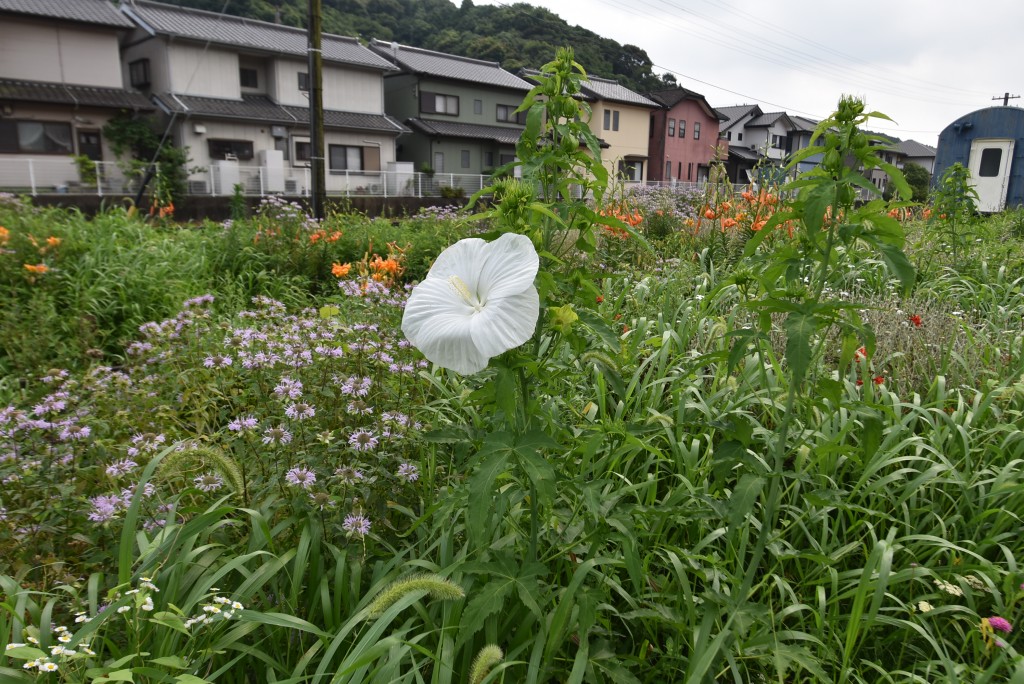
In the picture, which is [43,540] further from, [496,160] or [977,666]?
[496,160]

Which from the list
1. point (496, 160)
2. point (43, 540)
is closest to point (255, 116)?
point (496, 160)

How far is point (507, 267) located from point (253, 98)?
24610 millimetres

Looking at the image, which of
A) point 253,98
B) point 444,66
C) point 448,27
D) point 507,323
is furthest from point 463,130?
point 507,323

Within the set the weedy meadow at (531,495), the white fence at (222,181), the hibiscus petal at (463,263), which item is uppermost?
the white fence at (222,181)

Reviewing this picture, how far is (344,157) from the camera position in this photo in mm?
23500

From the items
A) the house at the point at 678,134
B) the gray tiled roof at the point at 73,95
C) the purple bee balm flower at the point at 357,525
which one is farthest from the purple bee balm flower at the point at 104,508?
the house at the point at 678,134

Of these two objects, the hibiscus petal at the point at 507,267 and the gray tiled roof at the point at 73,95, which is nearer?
the hibiscus petal at the point at 507,267

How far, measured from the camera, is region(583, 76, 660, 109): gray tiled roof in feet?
102

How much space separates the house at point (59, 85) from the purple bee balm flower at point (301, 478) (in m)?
18.9

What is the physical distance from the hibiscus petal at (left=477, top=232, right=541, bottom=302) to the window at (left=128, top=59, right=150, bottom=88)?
2445cm

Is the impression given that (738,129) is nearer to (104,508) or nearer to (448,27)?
(448,27)

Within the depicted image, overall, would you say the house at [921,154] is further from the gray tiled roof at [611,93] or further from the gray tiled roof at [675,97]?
the gray tiled roof at [611,93]

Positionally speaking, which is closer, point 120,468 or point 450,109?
point 120,468

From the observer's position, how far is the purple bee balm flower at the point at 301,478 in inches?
65.3
